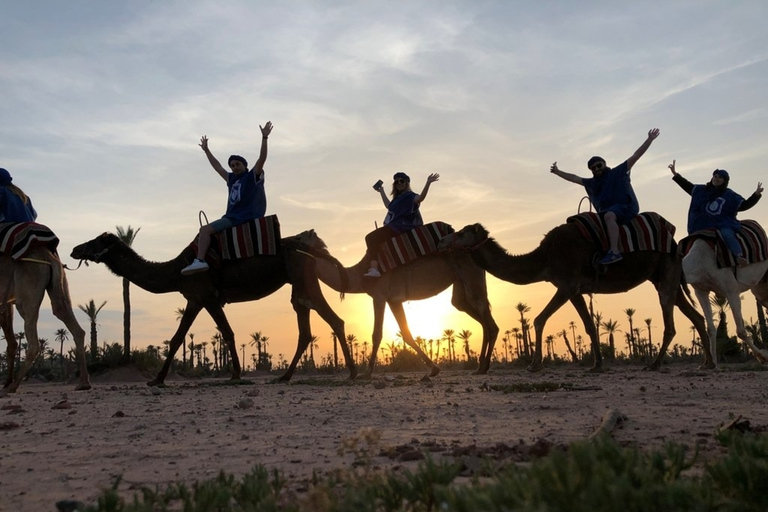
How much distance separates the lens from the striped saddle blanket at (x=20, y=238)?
32.4 ft

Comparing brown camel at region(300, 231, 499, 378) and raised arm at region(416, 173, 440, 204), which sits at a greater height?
raised arm at region(416, 173, 440, 204)

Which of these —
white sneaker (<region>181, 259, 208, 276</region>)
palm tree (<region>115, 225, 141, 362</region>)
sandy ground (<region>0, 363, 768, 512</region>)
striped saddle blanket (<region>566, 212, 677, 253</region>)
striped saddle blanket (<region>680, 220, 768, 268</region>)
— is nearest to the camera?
sandy ground (<region>0, 363, 768, 512</region>)

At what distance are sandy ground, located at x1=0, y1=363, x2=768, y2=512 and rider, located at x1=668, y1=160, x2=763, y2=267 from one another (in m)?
3.87

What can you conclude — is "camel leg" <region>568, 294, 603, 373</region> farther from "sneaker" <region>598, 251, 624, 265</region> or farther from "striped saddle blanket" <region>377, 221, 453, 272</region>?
"striped saddle blanket" <region>377, 221, 453, 272</region>

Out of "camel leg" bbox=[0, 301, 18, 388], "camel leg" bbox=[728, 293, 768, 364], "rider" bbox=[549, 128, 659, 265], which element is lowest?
"camel leg" bbox=[728, 293, 768, 364]

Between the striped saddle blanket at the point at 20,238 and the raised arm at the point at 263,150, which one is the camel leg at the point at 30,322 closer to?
the striped saddle blanket at the point at 20,238

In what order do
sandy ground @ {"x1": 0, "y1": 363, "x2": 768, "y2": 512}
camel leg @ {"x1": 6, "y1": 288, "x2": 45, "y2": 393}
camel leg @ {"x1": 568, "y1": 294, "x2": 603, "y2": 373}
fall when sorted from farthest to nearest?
camel leg @ {"x1": 568, "y1": 294, "x2": 603, "y2": 373}
camel leg @ {"x1": 6, "y1": 288, "x2": 45, "y2": 393}
sandy ground @ {"x1": 0, "y1": 363, "x2": 768, "y2": 512}

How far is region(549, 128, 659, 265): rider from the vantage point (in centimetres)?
1170

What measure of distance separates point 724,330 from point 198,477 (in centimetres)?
1984

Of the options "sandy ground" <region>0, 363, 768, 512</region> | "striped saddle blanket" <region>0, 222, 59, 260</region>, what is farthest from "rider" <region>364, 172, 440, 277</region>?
"striped saddle blanket" <region>0, 222, 59, 260</region>

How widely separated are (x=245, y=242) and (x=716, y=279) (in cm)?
754

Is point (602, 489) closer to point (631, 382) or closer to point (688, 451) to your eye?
point (688, 451)

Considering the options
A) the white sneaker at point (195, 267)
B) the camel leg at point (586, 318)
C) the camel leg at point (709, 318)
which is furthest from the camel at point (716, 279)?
the white sneaker at point (195, 267)

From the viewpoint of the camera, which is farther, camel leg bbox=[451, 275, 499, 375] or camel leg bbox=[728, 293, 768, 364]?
Result: camel leg bbox=[451, 275, 499, 375]
